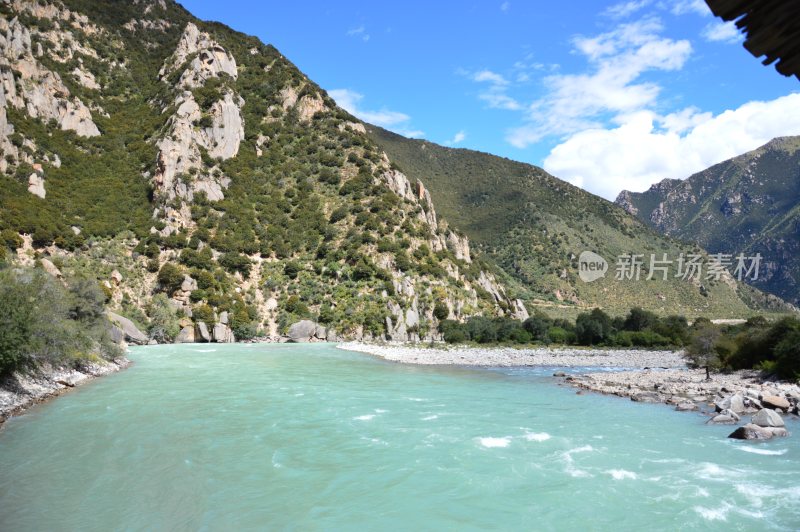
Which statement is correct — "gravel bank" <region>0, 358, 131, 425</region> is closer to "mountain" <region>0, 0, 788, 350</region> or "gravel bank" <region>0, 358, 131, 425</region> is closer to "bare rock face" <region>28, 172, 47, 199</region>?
"mountain" <region>0, 0, 788, 350</region>

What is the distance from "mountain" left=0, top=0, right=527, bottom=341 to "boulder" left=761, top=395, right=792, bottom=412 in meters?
42.6

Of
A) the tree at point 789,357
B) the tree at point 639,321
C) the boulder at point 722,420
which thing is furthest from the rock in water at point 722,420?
the tree at point 639,321

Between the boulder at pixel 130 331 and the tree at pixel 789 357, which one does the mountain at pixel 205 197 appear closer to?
the boulder at pixel 130 331

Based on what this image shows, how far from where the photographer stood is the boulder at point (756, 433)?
15703 millimetres

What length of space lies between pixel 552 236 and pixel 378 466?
11218cm

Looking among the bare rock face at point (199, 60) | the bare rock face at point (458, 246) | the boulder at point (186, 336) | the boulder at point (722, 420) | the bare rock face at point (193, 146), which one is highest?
the bare rock face at point (199, 60)

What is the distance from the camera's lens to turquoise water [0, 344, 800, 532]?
1020cm

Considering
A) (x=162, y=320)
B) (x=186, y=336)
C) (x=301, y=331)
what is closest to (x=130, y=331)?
(x=162, y=320)

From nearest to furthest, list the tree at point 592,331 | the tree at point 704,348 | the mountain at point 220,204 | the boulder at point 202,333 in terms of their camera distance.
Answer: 1. the tree at point 704,348
2. the boulder at point 202,333
3. the mountain at point 220,204
4. the tree at point 592,331

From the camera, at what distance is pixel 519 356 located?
45562 millimetres

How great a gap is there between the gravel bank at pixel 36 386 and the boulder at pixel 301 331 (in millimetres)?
31366

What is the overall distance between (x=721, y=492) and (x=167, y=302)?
57.8 meters

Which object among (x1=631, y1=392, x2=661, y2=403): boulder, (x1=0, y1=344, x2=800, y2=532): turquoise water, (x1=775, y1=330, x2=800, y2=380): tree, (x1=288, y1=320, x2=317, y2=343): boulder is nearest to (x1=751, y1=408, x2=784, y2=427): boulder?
(x1=0, y1=344, x2=800, y2=532): turquoise water

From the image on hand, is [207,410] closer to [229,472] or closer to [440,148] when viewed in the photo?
[229,472]
